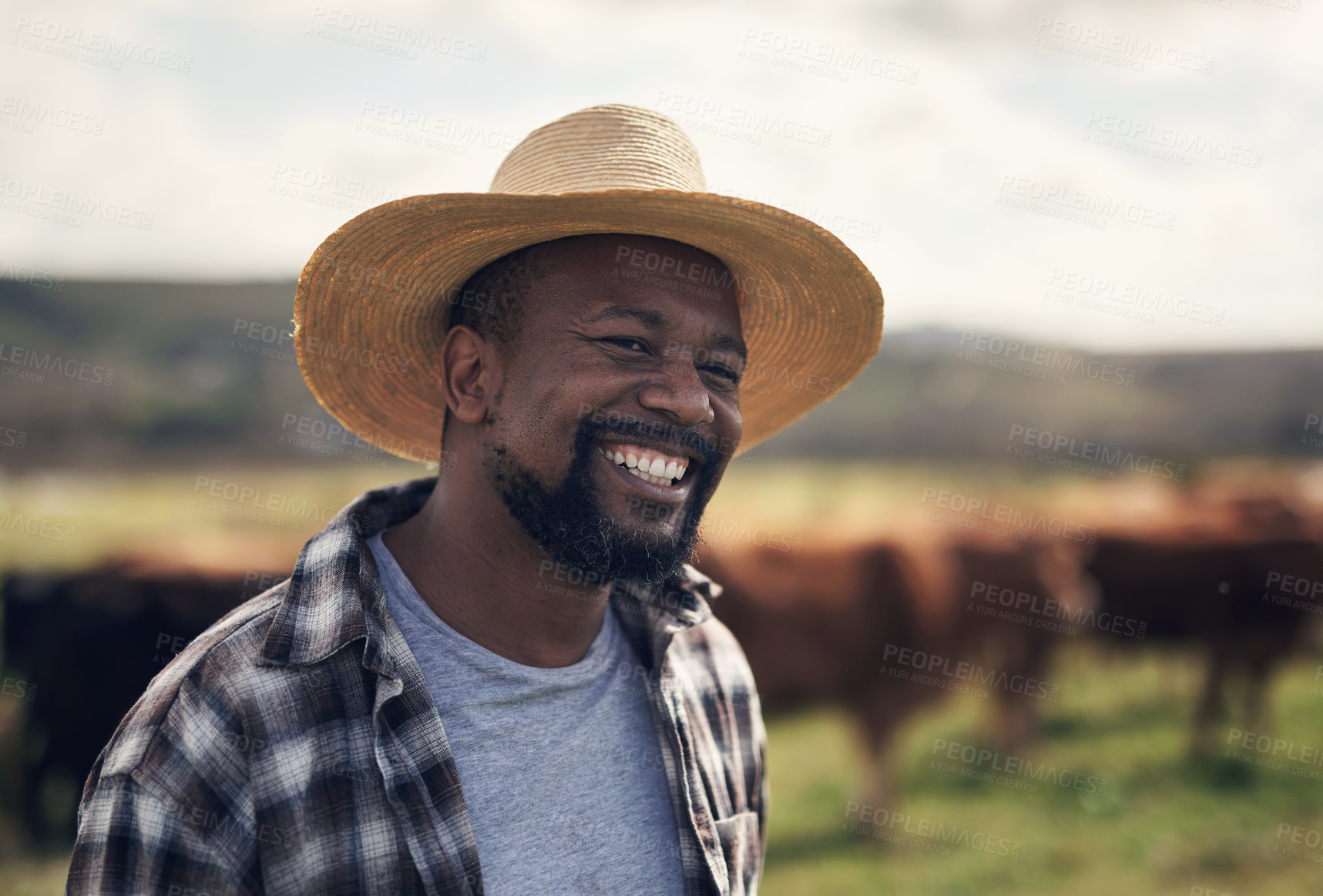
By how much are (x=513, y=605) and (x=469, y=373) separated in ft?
1.99

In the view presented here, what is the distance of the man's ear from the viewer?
2037mm

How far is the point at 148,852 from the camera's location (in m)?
1.36

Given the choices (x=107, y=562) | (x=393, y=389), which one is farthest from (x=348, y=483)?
(x=393, y=389)

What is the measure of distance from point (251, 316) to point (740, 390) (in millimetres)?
63449

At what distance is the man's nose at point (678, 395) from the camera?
6.16 feet

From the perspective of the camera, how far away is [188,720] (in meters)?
1.44

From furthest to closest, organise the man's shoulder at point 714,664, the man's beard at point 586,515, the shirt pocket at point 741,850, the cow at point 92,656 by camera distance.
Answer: the cow at point 92,656 → the man's shoulder at point 714,664 → the shirt pocket at point 741,850 → the man's beard at point 586,515

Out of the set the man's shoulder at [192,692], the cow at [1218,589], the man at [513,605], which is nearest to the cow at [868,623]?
the cow at [1218,589]

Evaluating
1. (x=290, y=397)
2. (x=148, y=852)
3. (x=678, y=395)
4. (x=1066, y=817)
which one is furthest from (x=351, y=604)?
(x=290, y=397)

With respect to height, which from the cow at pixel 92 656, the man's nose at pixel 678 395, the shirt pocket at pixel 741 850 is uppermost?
the man's nose at pixel 678 395

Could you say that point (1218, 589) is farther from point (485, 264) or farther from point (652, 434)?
point (485, 264)

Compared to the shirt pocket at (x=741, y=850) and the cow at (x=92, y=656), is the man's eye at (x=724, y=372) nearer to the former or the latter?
the shirt pocket at (x=741, y=850)

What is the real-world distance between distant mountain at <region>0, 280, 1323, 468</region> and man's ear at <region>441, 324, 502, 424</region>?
94.2 ft

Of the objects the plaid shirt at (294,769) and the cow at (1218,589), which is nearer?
the plaid shirt at (294,769)
